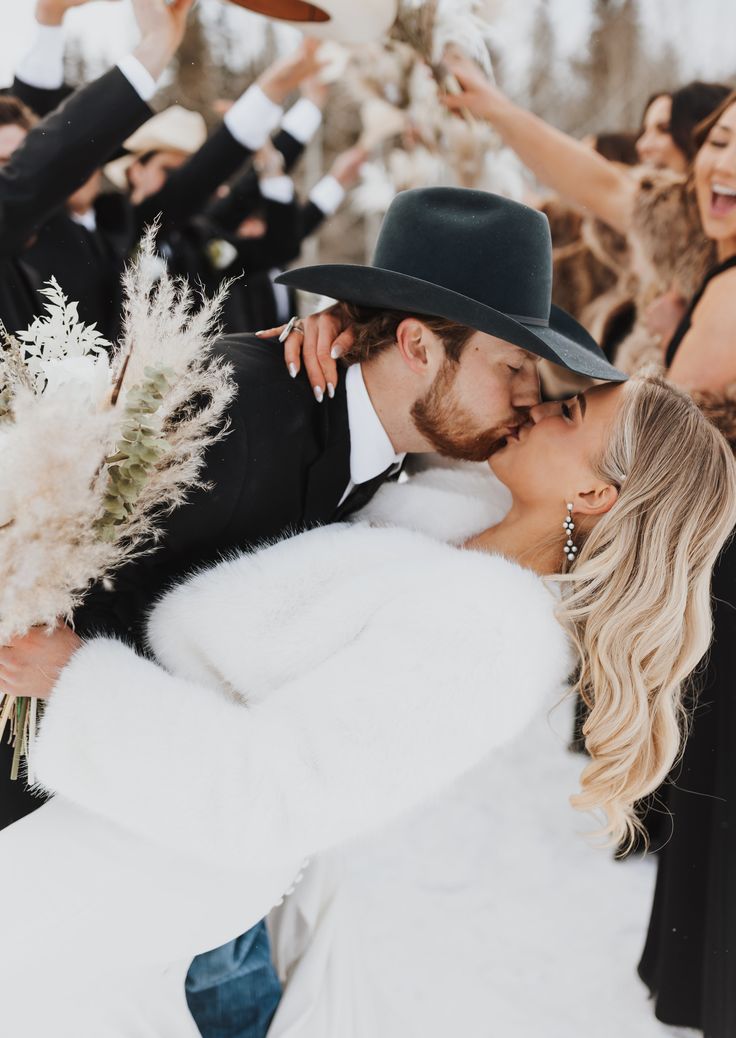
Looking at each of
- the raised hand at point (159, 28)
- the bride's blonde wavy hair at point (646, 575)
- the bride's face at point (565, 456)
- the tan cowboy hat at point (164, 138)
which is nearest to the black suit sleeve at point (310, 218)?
the tan cowboy hat at point (164, 138)

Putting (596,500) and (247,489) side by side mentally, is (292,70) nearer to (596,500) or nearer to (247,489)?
(247,489)

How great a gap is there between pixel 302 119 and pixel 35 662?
2251mm

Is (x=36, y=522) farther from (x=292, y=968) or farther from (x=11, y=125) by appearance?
(x=11, y=125)

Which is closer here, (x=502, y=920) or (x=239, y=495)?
(x=239, y=495)

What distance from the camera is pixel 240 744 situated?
1.18 metres

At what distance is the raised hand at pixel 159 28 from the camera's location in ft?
7.91

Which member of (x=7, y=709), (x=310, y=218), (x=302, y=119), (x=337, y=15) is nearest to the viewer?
(x=7, y=709)

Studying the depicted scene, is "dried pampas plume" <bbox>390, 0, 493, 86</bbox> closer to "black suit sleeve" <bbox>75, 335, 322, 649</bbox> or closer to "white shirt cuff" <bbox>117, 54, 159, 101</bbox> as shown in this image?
"white shirt cuff" <bbox>117, 54, 159, 101</bbox>

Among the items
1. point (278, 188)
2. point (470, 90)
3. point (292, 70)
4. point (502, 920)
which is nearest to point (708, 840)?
point (502, 920)

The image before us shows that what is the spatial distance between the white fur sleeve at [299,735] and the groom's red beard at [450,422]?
1.66 ft

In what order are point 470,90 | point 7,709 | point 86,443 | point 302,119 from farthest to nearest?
point 302,119 → point 470,90 → point 7,709 → point 86,443

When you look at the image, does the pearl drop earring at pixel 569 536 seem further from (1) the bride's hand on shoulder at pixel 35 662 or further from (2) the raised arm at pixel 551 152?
(2) the raised arm at pixel 551 152

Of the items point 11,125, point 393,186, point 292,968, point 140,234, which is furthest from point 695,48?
point 292,968

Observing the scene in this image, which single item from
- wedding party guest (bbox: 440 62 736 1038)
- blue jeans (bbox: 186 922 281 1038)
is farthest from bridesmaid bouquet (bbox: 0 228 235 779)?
wedding party guest (bbox: 440 62 736 1038)
